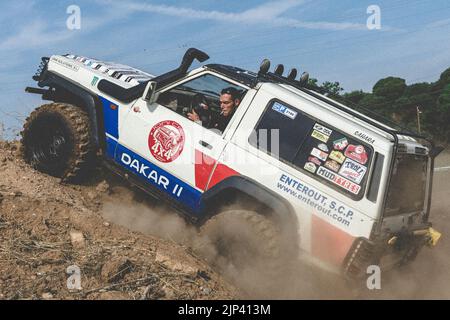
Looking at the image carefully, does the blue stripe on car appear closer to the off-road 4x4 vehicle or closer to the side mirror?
the off-road 4x4 vehicle

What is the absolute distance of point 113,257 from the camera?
4539 millimetres

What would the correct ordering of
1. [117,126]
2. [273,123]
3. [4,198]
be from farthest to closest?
1. [117,126]
2. [4,198]
3. [273,123]

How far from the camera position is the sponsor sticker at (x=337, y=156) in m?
4.66

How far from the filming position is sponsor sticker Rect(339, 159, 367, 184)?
456 centimetres

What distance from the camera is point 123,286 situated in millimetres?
4289

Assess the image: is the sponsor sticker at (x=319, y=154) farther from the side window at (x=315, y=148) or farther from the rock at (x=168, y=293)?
the rock at (x=168, y=293)

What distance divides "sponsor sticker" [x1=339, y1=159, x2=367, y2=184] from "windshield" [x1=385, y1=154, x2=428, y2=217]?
0.99ft

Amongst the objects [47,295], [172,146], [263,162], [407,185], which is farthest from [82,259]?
[407,185]

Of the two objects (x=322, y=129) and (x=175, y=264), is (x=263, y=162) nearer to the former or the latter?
(x=322, y=129)
